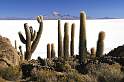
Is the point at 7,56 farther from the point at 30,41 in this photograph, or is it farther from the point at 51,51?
the point at 51,51

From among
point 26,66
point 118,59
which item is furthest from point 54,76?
point 118,59

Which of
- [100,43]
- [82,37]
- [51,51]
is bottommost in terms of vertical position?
[51,51]

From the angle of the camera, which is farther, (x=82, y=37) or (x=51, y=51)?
(x=51, y=51)

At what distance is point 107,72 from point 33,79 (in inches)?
86.0

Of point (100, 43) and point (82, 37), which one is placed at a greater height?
point (82, 37)

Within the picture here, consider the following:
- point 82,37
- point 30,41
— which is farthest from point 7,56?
point 30,41

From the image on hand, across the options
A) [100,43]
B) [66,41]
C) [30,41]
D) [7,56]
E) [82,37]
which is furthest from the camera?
[30,41]

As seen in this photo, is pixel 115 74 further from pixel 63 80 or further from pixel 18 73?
pixel 18 73

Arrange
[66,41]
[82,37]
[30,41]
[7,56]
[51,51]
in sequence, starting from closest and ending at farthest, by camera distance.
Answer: [7,56]
[82,37]
[66,41]
[30,41]
[51,51]

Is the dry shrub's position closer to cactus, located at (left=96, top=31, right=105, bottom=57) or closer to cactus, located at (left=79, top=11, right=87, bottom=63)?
cactus, located at (left=79, top=11, right=87, bottom=63)

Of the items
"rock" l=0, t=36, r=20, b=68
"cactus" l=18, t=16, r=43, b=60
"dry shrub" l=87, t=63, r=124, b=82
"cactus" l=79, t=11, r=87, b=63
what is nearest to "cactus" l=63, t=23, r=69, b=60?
"cactus" l=18, t=16, r=43, b=60

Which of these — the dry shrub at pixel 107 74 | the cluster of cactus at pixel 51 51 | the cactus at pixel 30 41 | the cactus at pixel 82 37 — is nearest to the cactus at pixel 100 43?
the cactus at pixel 82 37

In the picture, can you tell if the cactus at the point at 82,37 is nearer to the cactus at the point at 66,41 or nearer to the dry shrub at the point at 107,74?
the cactus at the point at 66,41

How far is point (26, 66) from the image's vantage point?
12.4m
